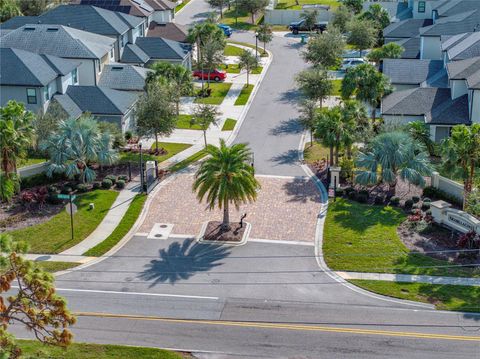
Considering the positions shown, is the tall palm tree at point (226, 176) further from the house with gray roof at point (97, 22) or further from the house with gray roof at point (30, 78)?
the house with gray roof at point (97, 22)

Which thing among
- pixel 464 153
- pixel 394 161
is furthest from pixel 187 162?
pixel 464 153

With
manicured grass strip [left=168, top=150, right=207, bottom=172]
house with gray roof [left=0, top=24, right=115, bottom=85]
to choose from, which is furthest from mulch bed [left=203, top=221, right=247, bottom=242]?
house with gray roof [left=0, top=24, right=115, bottom=85]

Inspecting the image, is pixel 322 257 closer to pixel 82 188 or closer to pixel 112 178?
pixel 112 178

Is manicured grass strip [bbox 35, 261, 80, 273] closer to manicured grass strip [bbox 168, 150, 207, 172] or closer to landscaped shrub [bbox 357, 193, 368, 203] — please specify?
manicured grass strip [bbox 168, 150, 207, 172]

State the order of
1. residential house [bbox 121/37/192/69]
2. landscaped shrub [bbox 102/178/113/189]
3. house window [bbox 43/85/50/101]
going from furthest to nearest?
residential house [bbox 121/37/192/69] → house window [bbox 43/85/50/101] → landscaped shrub [bbox 102/178/113/189]

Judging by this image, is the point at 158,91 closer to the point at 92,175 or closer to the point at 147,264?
the point at 92,175
